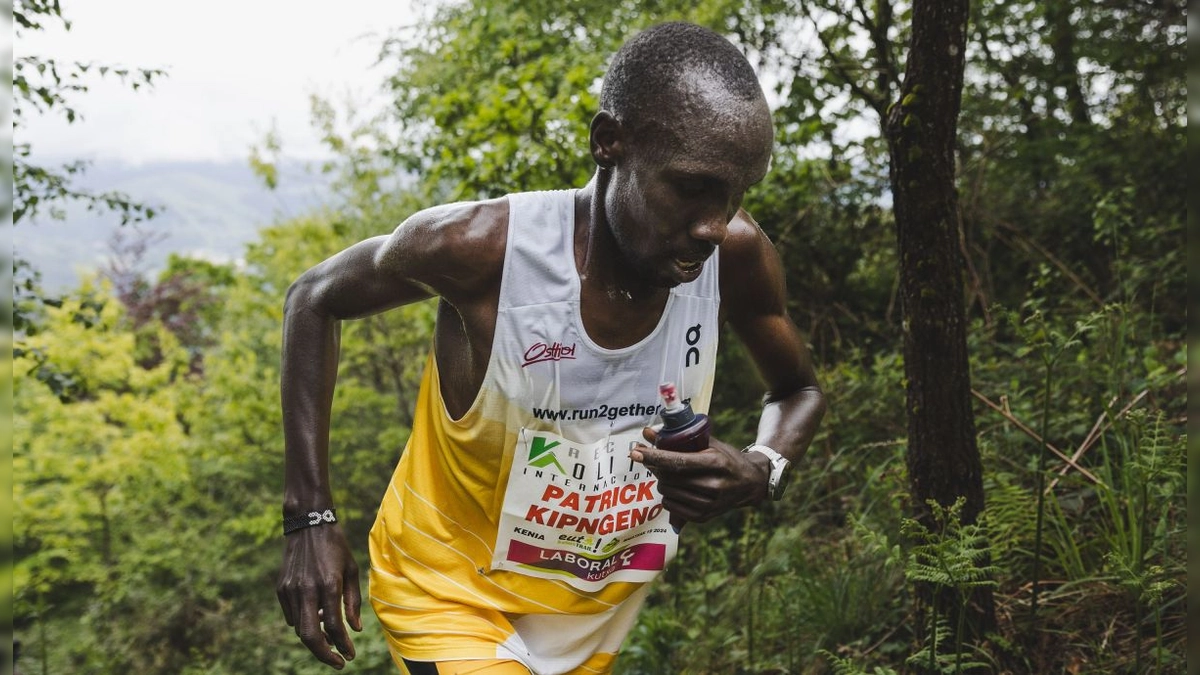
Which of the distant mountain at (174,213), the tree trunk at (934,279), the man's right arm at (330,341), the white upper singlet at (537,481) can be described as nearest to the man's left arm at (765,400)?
the white upper singlet at (537,481)

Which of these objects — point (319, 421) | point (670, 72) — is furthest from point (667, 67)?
point (319, 421)

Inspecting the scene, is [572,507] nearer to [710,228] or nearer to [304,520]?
[304,520]

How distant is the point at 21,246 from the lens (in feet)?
15.4

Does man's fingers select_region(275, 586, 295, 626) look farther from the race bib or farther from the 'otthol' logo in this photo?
the 'otthol' logo

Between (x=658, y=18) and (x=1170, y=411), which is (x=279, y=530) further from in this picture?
(x=1170, y=411)

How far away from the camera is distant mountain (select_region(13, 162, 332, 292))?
5.63m

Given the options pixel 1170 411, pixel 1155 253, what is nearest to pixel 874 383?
pixel 1170 411

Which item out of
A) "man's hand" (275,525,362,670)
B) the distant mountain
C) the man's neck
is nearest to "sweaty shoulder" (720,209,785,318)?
the man's neck

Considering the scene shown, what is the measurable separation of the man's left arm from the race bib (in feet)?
0.96

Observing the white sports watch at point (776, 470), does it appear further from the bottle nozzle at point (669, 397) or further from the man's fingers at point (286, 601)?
the man's fingers at point (286, 601)

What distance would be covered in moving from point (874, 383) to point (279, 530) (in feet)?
23.4

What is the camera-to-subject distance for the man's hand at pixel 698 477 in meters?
2.16

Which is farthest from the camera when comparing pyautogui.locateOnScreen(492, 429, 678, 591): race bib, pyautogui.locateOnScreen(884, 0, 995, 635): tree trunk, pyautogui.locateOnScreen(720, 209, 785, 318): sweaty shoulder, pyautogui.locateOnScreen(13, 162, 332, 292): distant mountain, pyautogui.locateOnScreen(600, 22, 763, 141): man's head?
pyautogui.locateOnScreen(13, 162, 332, 292): distant mountain

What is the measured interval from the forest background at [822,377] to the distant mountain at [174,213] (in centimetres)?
30
